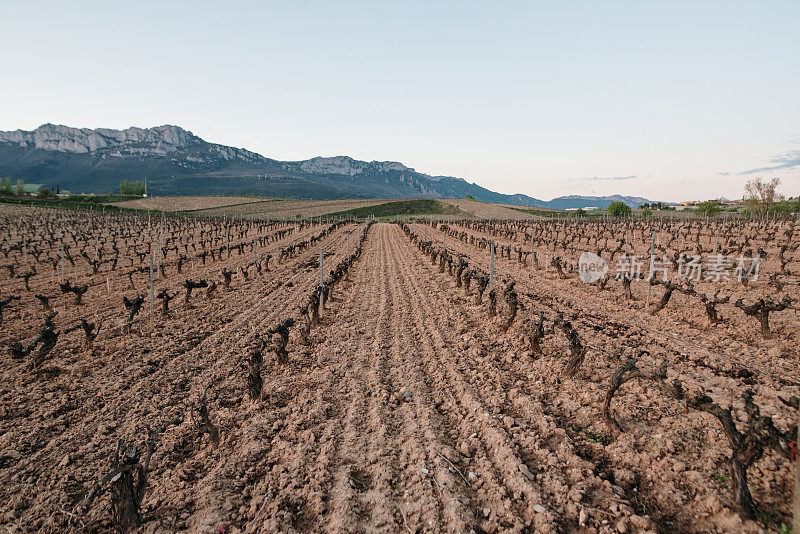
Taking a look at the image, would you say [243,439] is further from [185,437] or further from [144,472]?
[144,472]

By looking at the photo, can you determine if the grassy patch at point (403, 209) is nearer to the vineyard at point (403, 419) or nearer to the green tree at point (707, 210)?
the green tree at point (707, 210)

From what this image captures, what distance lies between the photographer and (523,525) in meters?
3.66

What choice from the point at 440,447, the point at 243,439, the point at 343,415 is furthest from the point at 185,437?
the point at 440,447

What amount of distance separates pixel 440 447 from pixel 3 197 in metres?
99.4

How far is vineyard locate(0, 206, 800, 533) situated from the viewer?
12.6ft
